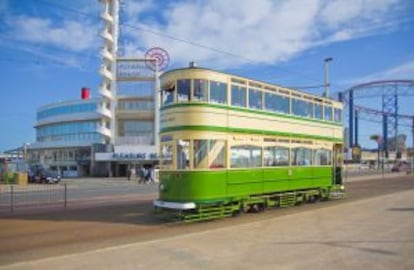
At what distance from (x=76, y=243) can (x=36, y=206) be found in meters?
11.9

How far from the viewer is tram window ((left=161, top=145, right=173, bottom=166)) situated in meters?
17.5

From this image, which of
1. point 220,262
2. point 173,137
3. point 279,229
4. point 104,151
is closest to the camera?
point 220,262

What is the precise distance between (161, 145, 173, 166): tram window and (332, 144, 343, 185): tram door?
10.5 m

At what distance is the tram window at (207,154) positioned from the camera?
1709 centimetres

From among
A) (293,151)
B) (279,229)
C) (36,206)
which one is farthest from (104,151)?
(279,229)

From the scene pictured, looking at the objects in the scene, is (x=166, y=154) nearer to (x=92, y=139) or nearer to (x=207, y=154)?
(x=207, y=154)

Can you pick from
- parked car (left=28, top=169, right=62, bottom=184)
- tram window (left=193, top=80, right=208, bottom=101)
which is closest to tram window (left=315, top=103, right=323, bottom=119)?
tram window (left=193, top=80, right=208, bottom=101)

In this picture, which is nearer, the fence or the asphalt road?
the asphalt road

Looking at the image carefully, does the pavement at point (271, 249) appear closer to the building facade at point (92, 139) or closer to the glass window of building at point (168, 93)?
the glass window of building at point (168, 93)

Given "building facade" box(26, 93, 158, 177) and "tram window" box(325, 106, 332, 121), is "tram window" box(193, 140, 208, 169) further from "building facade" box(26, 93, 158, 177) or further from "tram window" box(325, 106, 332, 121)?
"building facade" box(26, 93, 158, 177)

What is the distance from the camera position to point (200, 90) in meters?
17.4

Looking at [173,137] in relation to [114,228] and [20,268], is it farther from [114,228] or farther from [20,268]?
[20,268]

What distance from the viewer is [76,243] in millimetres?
13148

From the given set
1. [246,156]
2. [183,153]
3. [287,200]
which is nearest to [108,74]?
[287,200]
